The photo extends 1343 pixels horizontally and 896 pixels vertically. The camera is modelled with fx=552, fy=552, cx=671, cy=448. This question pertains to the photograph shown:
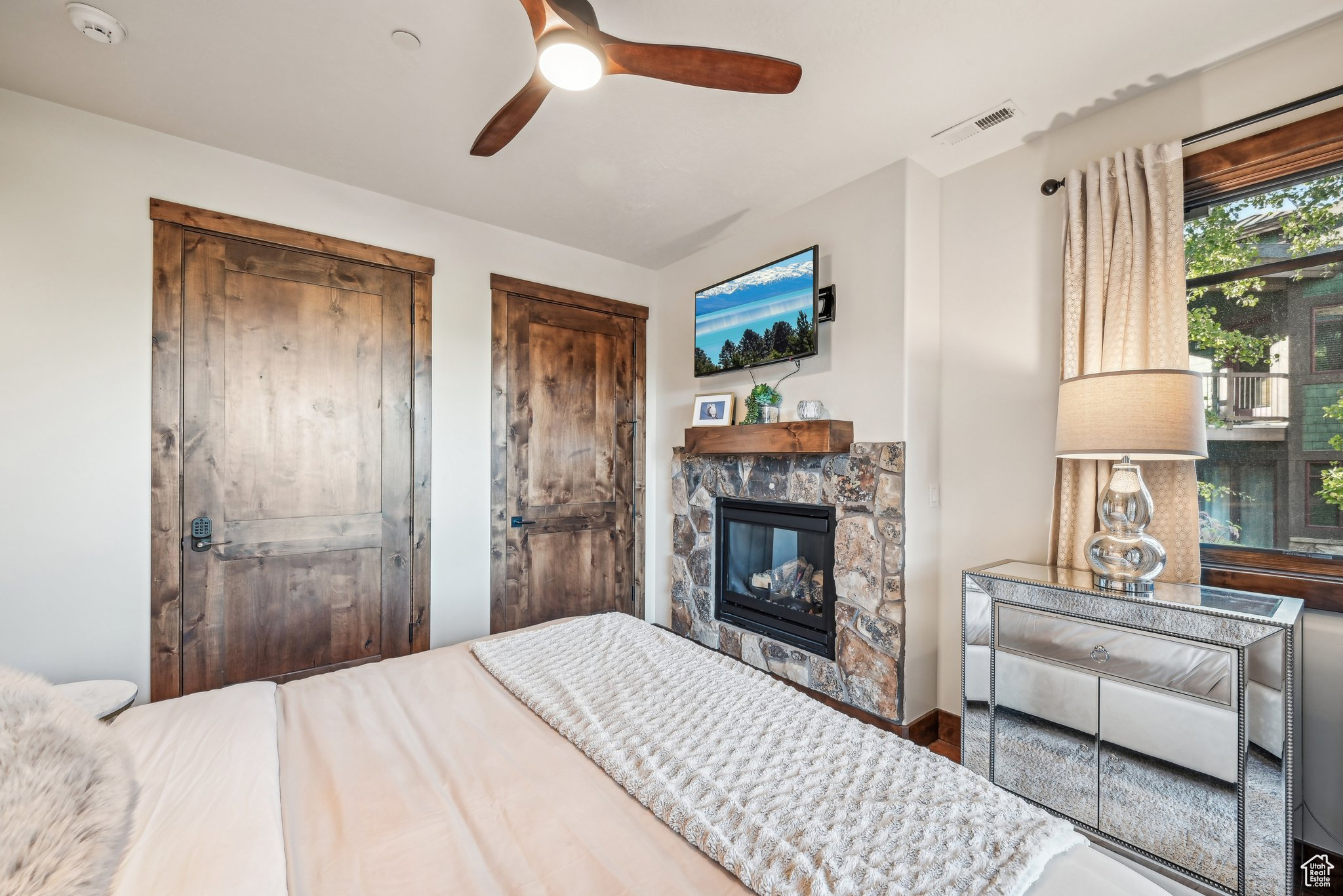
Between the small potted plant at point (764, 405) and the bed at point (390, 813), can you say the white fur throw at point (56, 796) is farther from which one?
the small potted plant at point (764, 405)

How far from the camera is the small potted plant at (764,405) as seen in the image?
3119 millimetres

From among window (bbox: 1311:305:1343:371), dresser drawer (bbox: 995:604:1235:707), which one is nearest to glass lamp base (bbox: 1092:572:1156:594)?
dresser drawer (bbox: 995:604:1235:707)

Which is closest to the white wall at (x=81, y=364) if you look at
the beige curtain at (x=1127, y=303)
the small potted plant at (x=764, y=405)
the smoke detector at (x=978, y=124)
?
the small potted plant at (x=764, y=405)

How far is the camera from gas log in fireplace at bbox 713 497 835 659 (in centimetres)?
284

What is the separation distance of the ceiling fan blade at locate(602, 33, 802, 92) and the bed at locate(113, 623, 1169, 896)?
68.7 inches

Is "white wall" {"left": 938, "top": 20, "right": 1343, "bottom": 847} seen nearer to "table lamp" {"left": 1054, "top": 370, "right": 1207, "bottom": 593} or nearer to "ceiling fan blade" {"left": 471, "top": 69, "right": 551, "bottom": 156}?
"table lamp" {"left": 1054, "top": 370, "right": 1207, "bottom": 593}

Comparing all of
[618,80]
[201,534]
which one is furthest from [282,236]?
[618,80]

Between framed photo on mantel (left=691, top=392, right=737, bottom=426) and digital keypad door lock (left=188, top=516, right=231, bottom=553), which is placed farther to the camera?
Result: framed photo on mantel (left=691, top=392, right=737, bottom=426)

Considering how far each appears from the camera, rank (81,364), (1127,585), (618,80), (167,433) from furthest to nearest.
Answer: (167,433)
(81,364)
(618,80)
(1127,585)

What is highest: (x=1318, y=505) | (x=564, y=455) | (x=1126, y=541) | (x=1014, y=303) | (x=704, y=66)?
(x=704, y=66)

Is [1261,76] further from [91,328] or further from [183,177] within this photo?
[91,328]

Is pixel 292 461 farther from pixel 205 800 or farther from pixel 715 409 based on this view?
pixel 715 409

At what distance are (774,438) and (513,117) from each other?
186cm

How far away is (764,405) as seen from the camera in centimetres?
314
